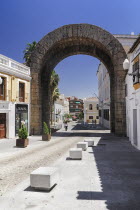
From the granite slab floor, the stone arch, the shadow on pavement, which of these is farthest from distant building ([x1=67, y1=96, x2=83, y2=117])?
the granite slab floor

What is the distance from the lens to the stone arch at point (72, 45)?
27.4 metres

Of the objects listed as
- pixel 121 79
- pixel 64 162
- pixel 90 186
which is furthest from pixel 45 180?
pixel 121 79

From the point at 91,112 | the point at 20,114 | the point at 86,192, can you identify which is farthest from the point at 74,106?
the point at 86,192

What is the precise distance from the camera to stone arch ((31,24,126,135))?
Answer: 2739 cm

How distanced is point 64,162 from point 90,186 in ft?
14.0

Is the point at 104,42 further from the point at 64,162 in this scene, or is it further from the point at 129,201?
the point at 129,201

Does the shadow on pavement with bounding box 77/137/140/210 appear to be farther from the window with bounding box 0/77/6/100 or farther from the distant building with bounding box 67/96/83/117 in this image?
the distant building with bounding box 67/96/83/117

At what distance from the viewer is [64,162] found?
12406mm

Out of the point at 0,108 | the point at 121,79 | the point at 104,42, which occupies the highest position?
the point at 104,42

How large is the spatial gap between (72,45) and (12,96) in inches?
526

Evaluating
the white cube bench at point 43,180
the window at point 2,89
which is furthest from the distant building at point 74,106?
the white cube bench at point 43,180

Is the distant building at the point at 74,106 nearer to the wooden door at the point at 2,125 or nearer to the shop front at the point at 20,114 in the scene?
the shop front at the point at 20,114

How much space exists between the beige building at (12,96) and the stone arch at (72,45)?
57.4 inches

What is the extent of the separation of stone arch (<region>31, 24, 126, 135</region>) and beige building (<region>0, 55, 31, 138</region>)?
4.78 ft
